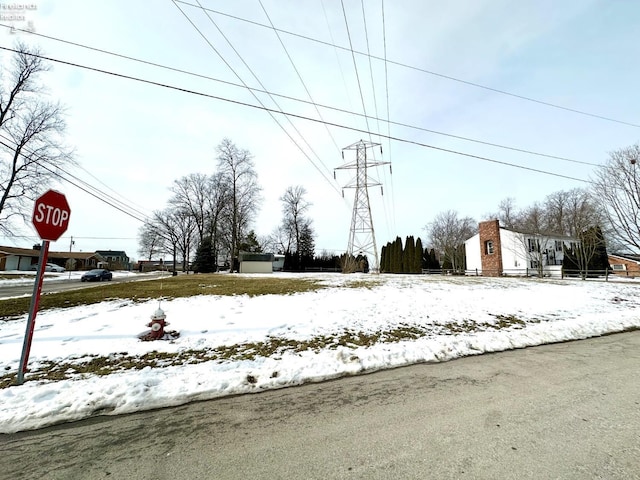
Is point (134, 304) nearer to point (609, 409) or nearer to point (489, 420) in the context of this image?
point (489, 420)

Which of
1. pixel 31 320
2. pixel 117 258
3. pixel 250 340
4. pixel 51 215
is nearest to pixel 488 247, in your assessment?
pixel 250 340

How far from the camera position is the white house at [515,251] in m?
32.8

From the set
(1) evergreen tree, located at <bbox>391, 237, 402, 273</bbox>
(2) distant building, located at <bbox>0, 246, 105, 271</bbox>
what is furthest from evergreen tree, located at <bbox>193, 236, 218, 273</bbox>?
(1) evergreen tree, located at <bbox>391, 237, 402, 273</bbox>

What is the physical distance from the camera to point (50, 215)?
4270 millimetres

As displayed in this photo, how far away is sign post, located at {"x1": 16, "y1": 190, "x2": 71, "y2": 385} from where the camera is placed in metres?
4.06

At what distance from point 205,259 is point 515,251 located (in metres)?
41.5

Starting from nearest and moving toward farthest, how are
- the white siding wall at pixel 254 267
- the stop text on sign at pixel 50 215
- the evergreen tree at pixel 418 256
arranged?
the stop text on sign at pixel 50 215, the white siding wall at pixel 254 267, the evergreen tree at pixel 418 256

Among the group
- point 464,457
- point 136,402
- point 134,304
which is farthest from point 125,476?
point 134,304

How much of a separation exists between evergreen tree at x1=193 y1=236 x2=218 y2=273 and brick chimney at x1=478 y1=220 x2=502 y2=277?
37.3m

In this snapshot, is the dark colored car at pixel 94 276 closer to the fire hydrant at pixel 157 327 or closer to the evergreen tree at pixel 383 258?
the fire hydrant at pixel 157 327

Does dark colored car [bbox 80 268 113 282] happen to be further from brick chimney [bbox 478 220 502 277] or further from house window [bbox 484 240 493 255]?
house window [bbox 484 240 493 255]

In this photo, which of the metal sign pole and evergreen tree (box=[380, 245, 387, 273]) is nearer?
the metal sign pole

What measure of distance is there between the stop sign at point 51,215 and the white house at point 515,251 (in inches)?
1520

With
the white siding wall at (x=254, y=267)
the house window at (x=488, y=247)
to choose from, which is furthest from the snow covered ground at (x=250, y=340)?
the house window at (x=488, y=247)
